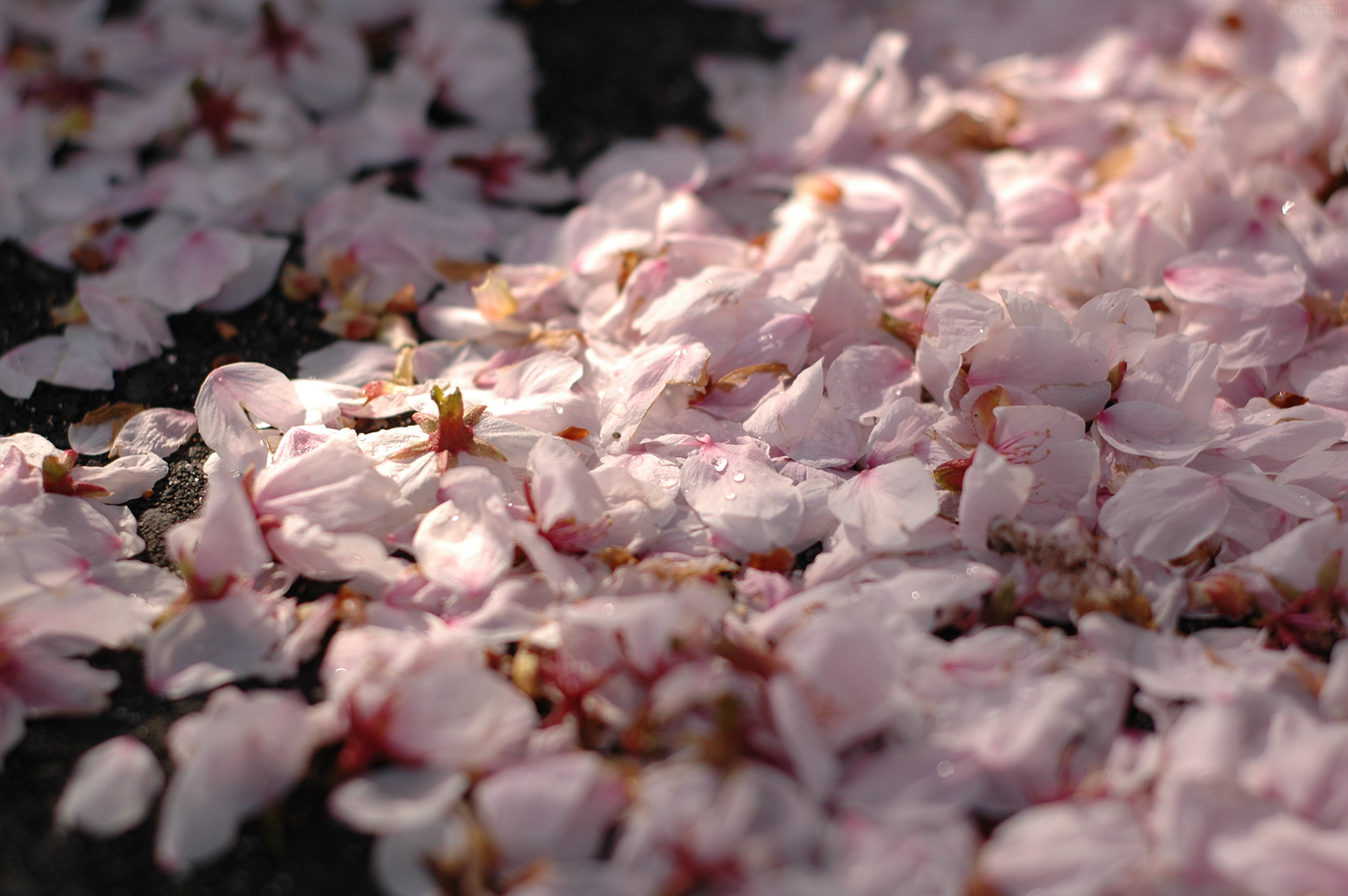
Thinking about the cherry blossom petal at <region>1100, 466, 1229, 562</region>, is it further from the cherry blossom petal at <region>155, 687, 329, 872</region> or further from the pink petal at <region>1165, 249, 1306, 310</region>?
the cherry blossom petal at <region>155, 687, 329, 872</region>

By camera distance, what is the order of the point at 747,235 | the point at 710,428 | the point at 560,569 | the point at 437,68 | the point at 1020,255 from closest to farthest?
the point at 560,569, the point at 710,428, the point at 1020,255, the point at 747,235, the point at 437,68

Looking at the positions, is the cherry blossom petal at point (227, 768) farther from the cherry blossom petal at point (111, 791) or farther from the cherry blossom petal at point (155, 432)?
the cherry blossom petal at point (155, 432)

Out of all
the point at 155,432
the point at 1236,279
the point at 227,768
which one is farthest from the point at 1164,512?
the point at 155,432

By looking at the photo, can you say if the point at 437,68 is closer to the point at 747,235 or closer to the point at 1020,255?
the point at 747,235

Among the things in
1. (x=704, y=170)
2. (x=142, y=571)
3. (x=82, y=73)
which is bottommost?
(x=142, y=571)

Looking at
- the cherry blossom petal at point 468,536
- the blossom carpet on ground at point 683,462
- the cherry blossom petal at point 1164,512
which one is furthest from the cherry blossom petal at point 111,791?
the cherry blossom petal at point 1164,512

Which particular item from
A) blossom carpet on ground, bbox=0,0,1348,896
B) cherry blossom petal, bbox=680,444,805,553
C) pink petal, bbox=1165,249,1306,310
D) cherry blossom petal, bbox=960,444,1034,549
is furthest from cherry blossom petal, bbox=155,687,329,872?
pink petal, bbox=1165,249,1306,310

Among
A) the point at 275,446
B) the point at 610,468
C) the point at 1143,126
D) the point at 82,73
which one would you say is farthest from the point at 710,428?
the point at 82,73

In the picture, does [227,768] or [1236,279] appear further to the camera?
[1236,279]

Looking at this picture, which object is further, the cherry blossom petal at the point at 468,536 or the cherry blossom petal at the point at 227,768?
the cherry blossom petal at the point at 468,536

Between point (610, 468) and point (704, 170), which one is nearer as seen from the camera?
point (610, 468)

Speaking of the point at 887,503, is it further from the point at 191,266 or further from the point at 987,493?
the point at 191,266
